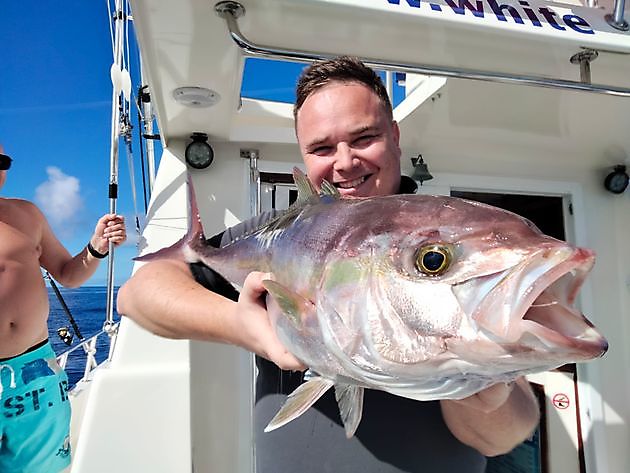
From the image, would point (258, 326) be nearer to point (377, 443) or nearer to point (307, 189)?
point (307, 189)

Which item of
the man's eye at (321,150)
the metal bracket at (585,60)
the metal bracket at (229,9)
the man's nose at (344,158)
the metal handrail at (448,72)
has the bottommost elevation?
the man's nose at (344,158)

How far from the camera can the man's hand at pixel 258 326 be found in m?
1.01

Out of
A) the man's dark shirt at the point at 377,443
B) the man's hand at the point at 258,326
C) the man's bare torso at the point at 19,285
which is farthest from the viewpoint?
the man's bare torso at the point at 19,285

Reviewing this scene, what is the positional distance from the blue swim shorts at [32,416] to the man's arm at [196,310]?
1558mm

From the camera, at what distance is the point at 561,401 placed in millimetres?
3646

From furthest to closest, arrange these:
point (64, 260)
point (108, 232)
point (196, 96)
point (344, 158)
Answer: point (64, 260)
point (108, 232)
point (196, 96)
point (344, 158)

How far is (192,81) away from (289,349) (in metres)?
1.68

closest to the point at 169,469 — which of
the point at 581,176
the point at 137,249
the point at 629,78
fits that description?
the point at 137,249

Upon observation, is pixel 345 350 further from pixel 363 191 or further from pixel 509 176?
pixel 509 176

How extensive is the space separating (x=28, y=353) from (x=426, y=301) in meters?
2.82

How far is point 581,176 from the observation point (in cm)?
379

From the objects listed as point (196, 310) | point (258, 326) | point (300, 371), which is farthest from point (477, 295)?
point (196, 310)

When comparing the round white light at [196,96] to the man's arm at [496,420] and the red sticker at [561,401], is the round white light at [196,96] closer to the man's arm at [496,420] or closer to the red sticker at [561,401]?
the man's arm at [496,420]

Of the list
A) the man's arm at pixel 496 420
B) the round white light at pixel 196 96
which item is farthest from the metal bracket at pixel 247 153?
the man's arm at pixel 496 420
